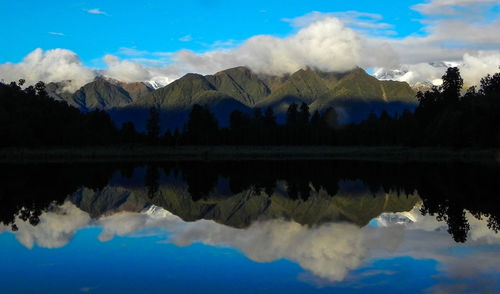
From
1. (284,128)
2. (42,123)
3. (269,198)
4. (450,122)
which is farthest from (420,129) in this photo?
(269,198)

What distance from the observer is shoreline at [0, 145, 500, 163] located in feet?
351

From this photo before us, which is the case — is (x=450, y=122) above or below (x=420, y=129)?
above

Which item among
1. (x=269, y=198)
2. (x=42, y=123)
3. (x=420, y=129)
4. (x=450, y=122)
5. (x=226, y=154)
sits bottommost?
(x=269, y=198)

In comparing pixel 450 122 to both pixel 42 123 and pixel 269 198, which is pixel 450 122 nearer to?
pixel 269 198

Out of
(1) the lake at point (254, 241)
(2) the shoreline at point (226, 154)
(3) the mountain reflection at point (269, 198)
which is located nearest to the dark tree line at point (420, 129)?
(2) the shoreline at point (226, 154)

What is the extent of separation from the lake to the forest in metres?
71.0

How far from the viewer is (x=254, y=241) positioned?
24.4 meters

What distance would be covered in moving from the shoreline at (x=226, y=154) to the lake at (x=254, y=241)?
62457 mm

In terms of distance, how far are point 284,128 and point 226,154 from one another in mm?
53496

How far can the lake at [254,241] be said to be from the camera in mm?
17359

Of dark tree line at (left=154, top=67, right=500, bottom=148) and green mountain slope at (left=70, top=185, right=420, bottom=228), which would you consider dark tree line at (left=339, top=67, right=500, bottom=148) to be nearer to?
dark tree line at (left=154, top=67, right=500, bottom=148)

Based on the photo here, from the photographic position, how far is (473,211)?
32469 mm

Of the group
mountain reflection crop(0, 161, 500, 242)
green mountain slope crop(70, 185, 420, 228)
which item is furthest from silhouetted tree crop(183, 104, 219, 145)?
green mountain slope crop(70, 185, 420, 228)

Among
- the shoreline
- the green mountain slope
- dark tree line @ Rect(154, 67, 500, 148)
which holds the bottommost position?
the green mountain slope
